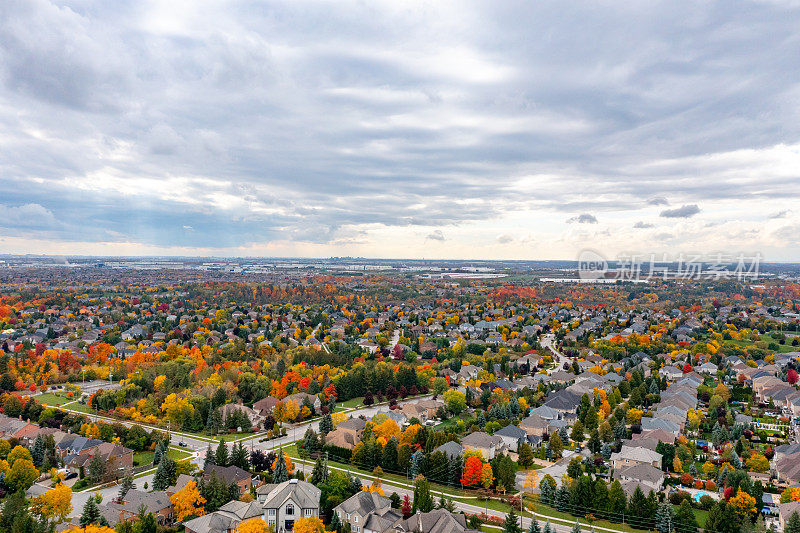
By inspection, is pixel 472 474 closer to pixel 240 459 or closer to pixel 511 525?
pixel 511 525

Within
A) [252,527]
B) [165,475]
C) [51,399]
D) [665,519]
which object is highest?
[252,527]

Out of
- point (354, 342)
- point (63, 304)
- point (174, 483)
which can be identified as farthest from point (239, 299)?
point (174, 483)

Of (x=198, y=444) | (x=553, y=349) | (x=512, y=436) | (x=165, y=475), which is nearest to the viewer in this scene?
(x=165, y=475)

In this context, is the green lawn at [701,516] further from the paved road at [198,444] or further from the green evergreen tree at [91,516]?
the green evergreen tree at [91,516]

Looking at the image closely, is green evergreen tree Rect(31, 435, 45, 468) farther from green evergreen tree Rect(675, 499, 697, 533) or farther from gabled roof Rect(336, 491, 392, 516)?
green evergreen tree Rect(675, 499, 697, 533)

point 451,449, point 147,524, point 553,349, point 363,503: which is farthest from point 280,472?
point 553,349

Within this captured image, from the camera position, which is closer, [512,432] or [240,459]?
[240,459]

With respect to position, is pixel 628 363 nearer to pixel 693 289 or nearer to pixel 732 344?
pixel 732 344
